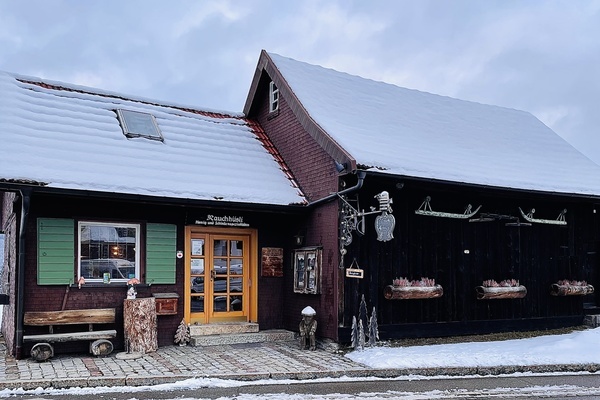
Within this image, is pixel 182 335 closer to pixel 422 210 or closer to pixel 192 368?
pixel 192 368

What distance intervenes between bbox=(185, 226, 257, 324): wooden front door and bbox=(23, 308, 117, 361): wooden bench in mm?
1764

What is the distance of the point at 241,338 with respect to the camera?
12.2 meters

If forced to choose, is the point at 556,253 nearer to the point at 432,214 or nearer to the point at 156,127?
the point at 432,214

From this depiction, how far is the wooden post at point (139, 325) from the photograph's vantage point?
10820 mm

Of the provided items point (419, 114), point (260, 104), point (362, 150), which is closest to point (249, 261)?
point (362, 150)

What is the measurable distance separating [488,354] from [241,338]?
452 centimetres

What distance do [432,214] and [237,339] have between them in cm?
453

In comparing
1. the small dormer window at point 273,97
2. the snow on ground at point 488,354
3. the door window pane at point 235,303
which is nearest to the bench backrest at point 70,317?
the door window pane at point 235,303

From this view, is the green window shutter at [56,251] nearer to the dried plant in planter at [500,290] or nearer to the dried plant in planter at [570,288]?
the dried plant in planter at [500,290]

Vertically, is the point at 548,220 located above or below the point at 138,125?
below

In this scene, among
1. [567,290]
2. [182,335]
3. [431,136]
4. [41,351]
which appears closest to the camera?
[41,351]

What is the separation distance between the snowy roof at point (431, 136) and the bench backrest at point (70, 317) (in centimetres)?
494

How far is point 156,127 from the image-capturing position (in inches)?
536

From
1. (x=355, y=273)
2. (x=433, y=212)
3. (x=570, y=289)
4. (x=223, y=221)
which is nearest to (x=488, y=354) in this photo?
(x=355, y=273)
